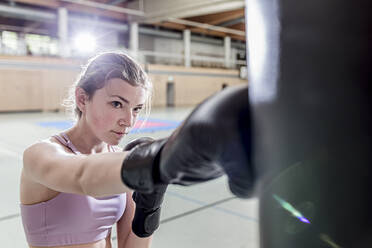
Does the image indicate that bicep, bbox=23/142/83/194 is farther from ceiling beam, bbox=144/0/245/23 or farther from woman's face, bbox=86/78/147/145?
ceiling beam, bbox=144/0/245/23

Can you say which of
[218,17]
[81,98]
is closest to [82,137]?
[81,98]

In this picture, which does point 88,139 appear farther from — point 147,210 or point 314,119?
point 314,119

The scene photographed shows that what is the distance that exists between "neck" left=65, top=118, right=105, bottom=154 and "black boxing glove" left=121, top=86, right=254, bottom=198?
0.63 meters

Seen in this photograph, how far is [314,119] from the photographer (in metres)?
0.53

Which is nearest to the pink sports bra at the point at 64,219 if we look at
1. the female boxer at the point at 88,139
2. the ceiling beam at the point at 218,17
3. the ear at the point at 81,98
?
the female boxer at the point at 88,139

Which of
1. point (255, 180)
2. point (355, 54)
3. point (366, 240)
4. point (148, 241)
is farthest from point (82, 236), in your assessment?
point (355, 54)

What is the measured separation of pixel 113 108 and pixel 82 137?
232mm

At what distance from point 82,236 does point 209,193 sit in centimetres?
185

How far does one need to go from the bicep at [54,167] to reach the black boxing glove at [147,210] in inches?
12.8

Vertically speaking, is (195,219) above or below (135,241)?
below

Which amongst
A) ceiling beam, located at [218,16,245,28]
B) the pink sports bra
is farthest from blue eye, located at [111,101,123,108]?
ceiling beam, located at [218,16,245,28]

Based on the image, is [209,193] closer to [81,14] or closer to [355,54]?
[355,54]

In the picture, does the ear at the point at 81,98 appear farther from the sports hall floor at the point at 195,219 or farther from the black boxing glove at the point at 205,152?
the sports hall floor at the point at 195,219

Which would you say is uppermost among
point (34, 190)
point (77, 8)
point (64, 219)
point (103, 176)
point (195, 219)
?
point (77, 8)
